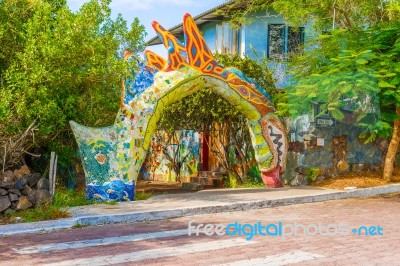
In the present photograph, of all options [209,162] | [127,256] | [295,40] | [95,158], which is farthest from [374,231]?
[295,40]

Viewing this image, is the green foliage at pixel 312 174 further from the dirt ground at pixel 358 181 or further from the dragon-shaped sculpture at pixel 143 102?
the dragon-shaped sculpture at pixel 143 102

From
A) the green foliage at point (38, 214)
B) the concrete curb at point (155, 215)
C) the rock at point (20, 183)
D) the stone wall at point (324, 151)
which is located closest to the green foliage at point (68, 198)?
the green foliage at point (38, 214)

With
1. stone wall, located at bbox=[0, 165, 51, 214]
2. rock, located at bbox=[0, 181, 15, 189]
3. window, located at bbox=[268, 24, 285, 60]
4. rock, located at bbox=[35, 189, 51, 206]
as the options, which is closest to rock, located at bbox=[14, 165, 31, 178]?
stone wall, located at bbox=[0, 165, 51, 214]

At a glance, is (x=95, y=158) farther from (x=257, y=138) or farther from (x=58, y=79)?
(x=257, y=138)

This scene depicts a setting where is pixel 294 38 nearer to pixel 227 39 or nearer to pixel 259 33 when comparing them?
pixel 259 33

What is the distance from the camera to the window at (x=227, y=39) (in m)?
22.9

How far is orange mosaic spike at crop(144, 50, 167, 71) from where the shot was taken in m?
13.5

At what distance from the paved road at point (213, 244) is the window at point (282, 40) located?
38.9 ft

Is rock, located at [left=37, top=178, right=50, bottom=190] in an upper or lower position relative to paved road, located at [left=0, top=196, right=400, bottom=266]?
upper

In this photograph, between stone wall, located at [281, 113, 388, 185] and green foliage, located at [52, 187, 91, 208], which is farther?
stone wall, located at [281, 113, 388, 185]

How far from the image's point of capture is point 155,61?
1359cm

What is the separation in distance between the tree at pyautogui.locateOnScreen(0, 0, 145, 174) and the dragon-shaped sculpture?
0.74 meters

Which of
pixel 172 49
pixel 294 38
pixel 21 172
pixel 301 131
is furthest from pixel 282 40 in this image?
pixel 21 172

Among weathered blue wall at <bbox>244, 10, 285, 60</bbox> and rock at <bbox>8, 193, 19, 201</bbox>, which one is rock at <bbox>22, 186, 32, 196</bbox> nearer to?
rock at <bbox>8, 193, 19, 201</bbox>
